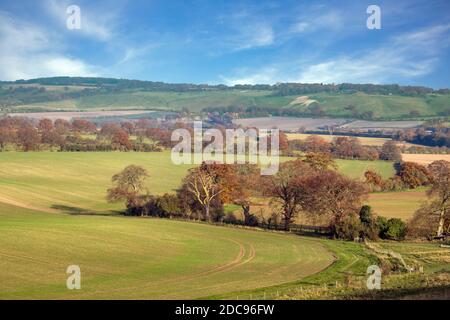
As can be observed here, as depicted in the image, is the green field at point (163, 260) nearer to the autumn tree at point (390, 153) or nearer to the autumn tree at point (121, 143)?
the autumn tree at point (121, 143)

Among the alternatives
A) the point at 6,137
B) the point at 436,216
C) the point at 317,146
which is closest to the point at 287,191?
the point at 436,216

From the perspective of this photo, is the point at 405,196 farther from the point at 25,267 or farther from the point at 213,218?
the point at 25,267

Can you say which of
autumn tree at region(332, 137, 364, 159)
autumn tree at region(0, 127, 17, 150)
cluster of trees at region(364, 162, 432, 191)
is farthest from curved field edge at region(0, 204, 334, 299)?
autumn tree at region(332, 137, 364, 159)

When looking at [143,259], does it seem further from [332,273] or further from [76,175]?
[76,175]

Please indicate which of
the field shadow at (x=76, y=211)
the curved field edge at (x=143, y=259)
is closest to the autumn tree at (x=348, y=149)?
the field shadow at (x=76, y=211)

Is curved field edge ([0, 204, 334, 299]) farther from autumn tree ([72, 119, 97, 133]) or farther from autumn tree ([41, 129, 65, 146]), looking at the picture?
autumn tree ([72, 119, 97, 133])
